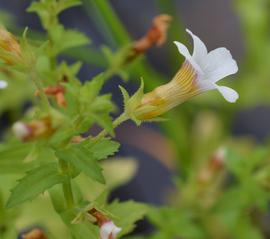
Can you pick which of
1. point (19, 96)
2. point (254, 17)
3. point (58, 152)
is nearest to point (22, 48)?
point (58, 152)

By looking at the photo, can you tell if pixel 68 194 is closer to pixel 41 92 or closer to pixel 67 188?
pixel 67 188

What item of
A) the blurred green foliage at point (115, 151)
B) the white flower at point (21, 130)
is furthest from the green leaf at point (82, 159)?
the white flower at point (21, 130)

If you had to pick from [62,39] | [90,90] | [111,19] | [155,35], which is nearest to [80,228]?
[90,90]

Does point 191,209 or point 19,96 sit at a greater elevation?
point 19,96

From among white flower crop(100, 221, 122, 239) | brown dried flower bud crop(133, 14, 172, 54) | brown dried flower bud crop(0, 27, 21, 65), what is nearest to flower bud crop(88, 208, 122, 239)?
white flower crop(100, 221, 122, 239)

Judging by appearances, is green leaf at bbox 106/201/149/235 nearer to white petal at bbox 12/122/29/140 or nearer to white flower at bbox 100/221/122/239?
white flower at bbox 100/221/122/239

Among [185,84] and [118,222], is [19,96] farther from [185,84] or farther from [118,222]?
[185,84]
